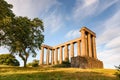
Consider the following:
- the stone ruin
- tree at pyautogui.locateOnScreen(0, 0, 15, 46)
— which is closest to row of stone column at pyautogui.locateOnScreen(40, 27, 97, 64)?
the stone ruin

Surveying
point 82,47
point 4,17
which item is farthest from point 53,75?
point 82,47

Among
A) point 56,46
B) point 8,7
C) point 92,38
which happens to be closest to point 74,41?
point 92,38

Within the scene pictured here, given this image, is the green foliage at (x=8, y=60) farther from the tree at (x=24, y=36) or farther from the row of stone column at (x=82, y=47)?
the tree at (x=24, y=36)

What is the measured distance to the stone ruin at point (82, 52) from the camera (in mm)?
52969

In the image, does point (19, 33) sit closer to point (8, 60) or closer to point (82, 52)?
point (82, 52)

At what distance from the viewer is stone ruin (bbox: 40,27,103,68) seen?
53.0m

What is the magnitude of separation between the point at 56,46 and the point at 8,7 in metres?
44.0

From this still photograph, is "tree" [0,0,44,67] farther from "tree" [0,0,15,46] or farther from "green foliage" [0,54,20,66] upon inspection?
"green foliage" [0,54,20,66]

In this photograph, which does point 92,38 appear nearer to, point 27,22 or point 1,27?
point 27,22

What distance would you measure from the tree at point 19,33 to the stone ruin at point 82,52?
1319 centimetres

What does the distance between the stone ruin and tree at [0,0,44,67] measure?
13186 mm

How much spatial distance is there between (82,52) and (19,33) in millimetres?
23743

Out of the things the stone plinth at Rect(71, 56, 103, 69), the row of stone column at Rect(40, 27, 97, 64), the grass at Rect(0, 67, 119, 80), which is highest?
the row of stone column at Rect(40, 27, 97, 64)

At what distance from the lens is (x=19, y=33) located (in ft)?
142
